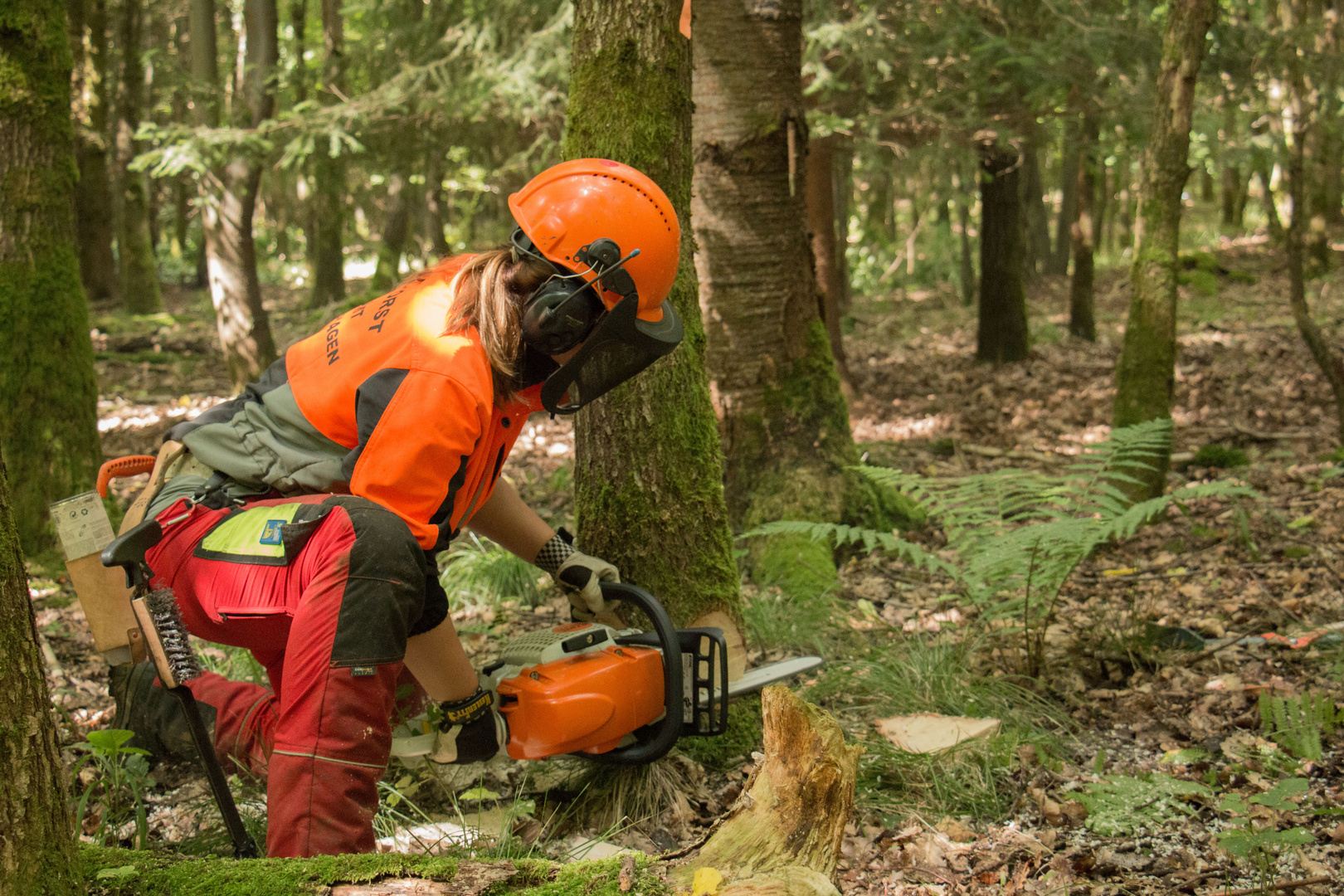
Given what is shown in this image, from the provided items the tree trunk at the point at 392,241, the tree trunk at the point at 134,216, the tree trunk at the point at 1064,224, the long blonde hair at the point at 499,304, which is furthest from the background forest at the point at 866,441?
the tree trunk at the point at 1064,224

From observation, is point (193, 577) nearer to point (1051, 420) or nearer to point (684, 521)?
point (684, 521)

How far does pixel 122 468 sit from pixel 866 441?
18.7 feet

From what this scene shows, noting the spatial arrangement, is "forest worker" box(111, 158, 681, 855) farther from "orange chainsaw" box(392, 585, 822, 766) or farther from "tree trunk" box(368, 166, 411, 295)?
"tree trunk" box(368, 166, 411, 295)

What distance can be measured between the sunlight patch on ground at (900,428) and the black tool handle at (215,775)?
19.3 ft

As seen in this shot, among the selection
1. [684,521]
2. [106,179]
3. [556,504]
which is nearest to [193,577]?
[684,521]

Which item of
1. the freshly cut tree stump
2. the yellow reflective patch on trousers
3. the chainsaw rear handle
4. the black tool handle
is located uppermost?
the chainsaw rear handle

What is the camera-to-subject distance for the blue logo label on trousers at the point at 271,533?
2.44 meters

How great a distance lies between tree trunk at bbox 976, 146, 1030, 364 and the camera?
10.1 metres

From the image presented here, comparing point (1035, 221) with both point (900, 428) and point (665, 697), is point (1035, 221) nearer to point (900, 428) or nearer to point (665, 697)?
point (900, 428)

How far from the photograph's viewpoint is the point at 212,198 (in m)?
8.41

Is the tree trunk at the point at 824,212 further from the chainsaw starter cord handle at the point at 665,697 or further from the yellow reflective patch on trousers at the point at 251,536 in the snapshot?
the yellow reflective patch on trousers at the point at 251,536

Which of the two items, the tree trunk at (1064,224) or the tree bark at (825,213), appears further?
the tree trunk at (1064,224)

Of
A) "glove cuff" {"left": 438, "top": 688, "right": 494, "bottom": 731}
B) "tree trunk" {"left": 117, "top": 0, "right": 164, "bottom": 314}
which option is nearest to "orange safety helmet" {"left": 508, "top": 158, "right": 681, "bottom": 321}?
"glove cuff" {"left": 438, "top": 688, "right": 494, "bottom": 731}

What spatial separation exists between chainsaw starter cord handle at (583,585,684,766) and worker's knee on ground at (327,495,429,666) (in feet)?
2.15
